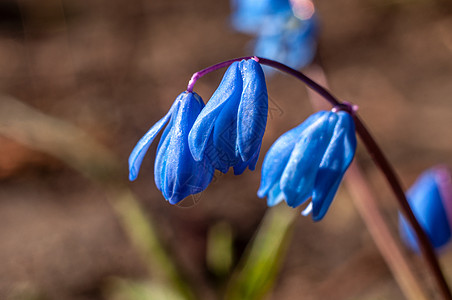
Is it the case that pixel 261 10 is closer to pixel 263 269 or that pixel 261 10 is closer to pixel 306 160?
pixel 263 269

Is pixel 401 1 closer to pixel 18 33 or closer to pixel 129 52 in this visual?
pixel 129 52

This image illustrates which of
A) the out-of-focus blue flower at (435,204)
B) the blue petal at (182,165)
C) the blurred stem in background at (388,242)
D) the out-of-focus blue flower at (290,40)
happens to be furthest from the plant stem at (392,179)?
the out-of-focus blue flower at (290,40)

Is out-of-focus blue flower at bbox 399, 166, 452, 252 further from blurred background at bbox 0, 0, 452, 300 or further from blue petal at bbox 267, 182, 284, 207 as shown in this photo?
blurred background at bbox 0, 0, 452, 300

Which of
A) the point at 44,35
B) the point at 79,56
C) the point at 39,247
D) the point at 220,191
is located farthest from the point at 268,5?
the point at 44,35

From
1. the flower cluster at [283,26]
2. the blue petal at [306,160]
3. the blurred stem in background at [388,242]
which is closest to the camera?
the blue petal at [306,160]

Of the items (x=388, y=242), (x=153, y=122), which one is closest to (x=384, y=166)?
(x=388, y=242)

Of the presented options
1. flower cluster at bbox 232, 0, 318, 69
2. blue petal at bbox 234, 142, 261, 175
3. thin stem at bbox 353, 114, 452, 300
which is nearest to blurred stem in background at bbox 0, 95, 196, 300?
flower cluster at bbox 232, 0, 318, 69

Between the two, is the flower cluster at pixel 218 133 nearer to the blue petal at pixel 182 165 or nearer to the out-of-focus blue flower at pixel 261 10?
the blue petal at pixel 182 165
